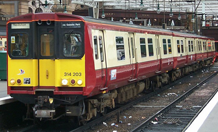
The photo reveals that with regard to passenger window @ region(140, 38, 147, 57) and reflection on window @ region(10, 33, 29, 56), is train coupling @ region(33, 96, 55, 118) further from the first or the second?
passenger window @ region(140, 38, 147, 57)

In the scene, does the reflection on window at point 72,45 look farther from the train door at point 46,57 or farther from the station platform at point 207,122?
the station platform at point 207,122

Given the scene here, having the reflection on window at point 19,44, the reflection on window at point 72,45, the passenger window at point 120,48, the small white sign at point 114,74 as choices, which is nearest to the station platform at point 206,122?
the small white sign at point 114,74

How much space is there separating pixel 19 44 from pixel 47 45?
2.50ft

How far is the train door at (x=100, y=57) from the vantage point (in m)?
9.49

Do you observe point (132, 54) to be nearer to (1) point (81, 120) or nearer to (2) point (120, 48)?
(2) point (120, 48)

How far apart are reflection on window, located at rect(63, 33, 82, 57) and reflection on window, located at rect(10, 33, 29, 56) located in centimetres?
105

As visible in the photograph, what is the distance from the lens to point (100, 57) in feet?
32.1

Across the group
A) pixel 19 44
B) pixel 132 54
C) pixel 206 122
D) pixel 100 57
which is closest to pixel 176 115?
pixel 132 54

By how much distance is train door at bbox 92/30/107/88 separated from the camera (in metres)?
9.49

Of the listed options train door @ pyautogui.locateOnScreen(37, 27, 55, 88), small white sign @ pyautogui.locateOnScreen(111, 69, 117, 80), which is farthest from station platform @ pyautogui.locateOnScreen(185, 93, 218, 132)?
train door @ pyautogui.locateOnScreen(37, 27, 55, 88)

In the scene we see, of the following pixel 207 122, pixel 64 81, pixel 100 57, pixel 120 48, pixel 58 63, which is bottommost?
pixel 207 122

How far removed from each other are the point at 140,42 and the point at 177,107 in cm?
280

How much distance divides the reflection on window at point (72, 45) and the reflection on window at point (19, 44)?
1.05 metres

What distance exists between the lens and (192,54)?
2478 centimetres
